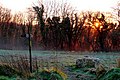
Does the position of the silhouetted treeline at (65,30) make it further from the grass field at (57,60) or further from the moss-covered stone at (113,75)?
the moss-covered stone at (113,75)

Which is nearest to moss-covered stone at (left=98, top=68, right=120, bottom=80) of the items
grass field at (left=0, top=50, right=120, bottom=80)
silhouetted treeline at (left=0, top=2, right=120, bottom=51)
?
grass field at (left=0, top=50, right=120, bottom=80)

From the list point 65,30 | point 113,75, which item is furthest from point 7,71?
point 65,30

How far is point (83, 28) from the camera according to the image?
53.4 metres

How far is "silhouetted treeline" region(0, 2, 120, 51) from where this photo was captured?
51.1m

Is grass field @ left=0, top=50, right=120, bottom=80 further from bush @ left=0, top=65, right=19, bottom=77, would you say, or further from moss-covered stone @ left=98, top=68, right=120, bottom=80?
moss-covered stone @ left=98, top=68, right=120, bottom=80

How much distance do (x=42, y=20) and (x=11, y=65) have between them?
41.6 meters

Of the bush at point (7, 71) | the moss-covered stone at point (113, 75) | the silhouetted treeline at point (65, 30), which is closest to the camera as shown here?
the moss-covered stone at point (113, 75)

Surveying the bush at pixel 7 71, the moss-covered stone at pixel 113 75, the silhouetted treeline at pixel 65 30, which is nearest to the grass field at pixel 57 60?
the bush at pixel 7 71

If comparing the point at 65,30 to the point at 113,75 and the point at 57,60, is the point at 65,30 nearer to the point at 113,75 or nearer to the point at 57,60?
the point at 57,60

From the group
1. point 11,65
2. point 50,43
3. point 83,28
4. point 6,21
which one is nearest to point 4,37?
point 6,21

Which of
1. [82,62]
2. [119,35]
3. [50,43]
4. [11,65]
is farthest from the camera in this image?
[50,43]

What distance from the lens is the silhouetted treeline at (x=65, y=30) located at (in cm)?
5106

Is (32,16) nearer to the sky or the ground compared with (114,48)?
nearer to the sky

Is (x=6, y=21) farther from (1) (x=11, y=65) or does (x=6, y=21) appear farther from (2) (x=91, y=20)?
(1) (x=11, y=65)
